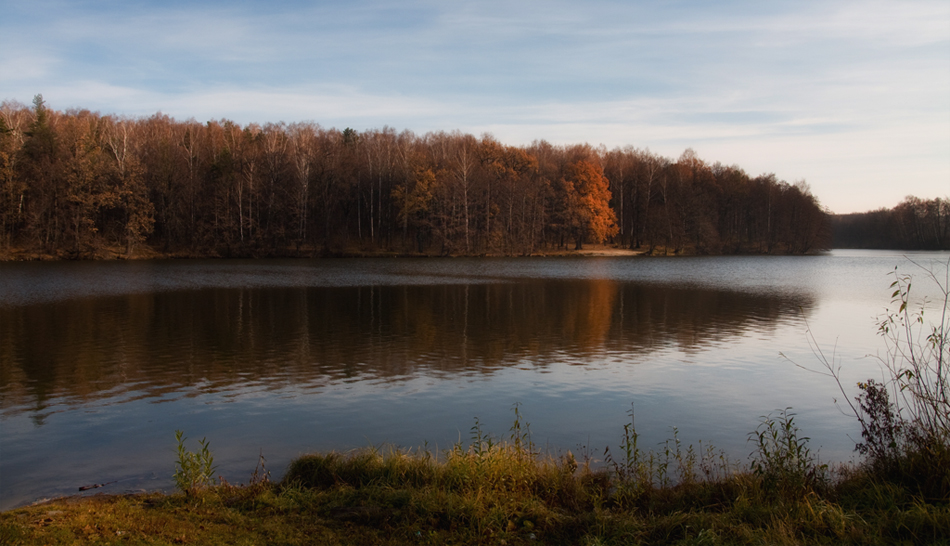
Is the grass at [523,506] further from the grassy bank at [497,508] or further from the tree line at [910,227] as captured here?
the tree line at [910,227]

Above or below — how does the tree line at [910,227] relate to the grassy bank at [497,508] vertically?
above

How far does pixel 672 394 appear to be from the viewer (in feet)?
44.6

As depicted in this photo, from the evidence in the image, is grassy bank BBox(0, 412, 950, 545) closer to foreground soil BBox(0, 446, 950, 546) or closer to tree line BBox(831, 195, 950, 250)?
foreground soil BBox(0, 446, 950, 546)

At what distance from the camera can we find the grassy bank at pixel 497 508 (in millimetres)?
5609

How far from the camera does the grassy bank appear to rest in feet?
18.4

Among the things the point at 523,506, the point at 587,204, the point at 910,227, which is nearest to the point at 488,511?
the point at 523,506

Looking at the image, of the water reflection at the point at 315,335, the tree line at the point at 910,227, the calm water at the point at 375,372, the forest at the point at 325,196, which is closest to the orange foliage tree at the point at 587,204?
the forest at the point at 325,196

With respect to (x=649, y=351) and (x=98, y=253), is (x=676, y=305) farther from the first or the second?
(x=98, y=253)

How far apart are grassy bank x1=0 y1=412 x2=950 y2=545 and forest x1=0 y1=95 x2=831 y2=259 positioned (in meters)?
64.6

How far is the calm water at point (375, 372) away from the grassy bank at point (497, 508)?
1.89m

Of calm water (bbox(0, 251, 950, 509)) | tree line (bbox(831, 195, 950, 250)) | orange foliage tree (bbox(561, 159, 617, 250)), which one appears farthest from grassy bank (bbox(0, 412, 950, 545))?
tree line (bbox(831, 195, 950, 250))

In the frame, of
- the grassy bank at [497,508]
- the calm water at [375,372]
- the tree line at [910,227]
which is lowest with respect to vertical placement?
the calm water at [375,372]

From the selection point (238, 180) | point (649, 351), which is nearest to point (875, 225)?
point (238, 180)

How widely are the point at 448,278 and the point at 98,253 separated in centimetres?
3987
